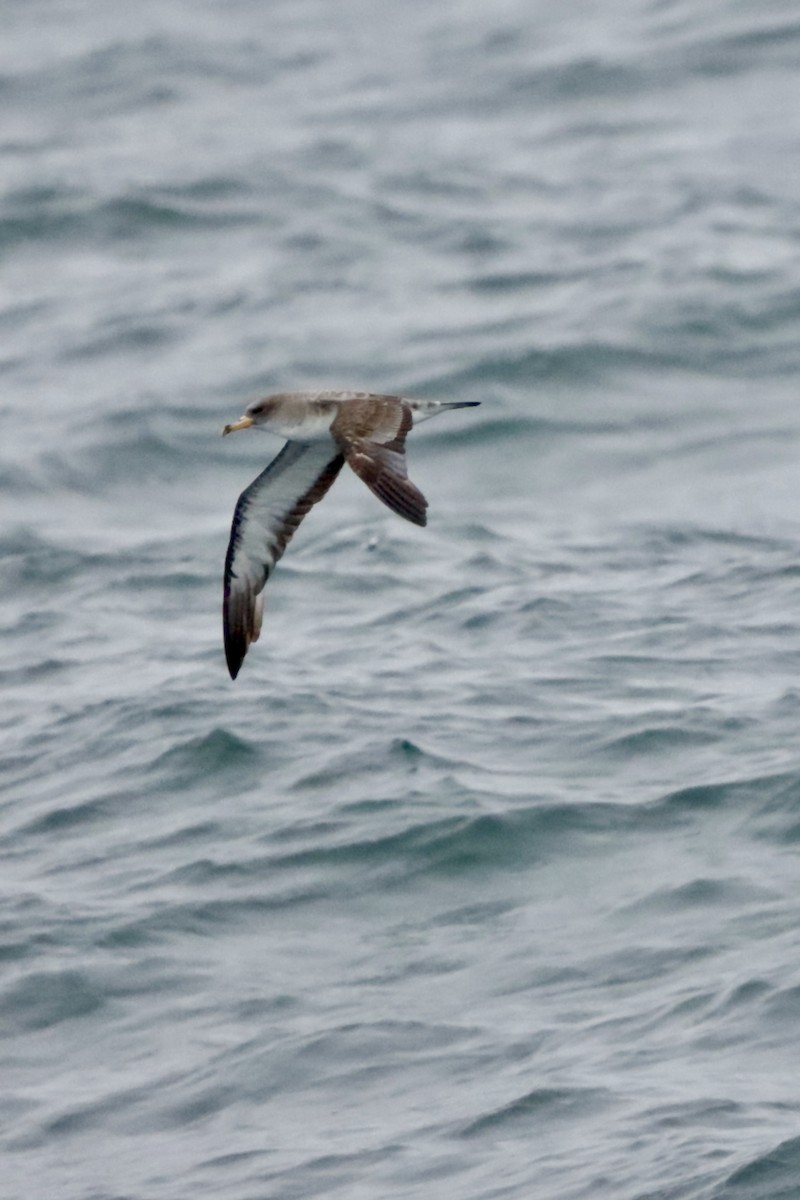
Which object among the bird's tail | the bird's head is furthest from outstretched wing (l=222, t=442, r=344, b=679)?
the bird's tail

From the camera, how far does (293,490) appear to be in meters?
10.0

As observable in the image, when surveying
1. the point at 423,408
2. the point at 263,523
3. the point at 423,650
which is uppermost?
the point at 423,408

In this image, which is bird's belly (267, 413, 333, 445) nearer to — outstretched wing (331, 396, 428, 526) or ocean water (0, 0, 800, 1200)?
outstretched wing (331, 396, 428, 526)

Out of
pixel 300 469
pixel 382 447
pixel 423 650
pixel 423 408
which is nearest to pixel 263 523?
pixel 300 469

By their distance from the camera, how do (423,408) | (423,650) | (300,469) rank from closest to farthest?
(423,408) → (300,469) → (423,650)

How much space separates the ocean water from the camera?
8.86m

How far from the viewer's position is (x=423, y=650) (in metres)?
12.9

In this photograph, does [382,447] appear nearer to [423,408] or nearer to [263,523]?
[423,408]

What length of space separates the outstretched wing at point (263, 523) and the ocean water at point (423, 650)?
1.13 m

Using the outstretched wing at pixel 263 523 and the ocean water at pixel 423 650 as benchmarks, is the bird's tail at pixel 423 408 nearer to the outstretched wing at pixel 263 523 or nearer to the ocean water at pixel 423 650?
the outstretched wing at pixel 263 523

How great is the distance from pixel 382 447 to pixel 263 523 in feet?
5.00

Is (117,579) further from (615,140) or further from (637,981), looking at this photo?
(615,140)

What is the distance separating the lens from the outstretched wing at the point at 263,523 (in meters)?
9.93

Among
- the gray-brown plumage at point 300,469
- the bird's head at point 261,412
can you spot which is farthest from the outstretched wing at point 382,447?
the bird's head at point 261,412
